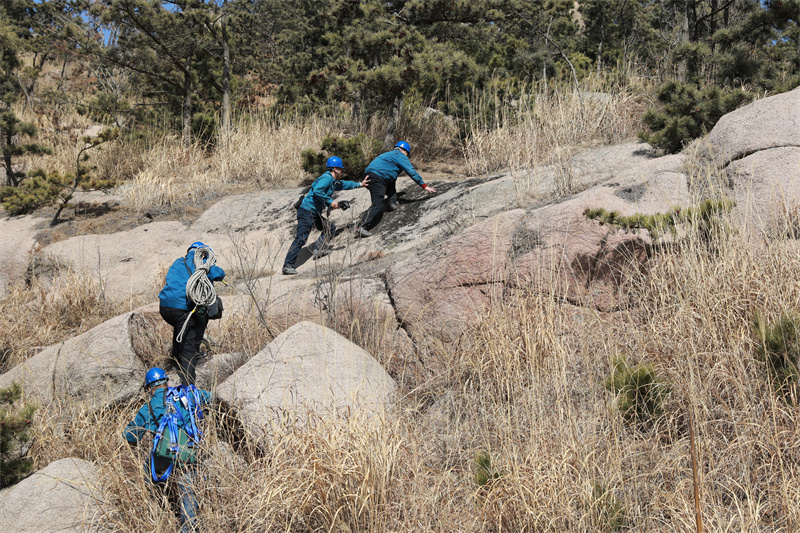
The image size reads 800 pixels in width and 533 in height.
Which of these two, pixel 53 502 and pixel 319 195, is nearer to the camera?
pixel 53 502

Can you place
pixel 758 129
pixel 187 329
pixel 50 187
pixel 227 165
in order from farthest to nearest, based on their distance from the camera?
1. pixel 227 165
2. pixel 50 187
3. pixel 187 329
4. pixel 758 129

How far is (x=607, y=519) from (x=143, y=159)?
37.2 feet

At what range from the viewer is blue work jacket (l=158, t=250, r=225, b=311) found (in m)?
6.11

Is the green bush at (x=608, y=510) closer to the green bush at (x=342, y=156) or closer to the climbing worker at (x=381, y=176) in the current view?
the climbing worker at (x=381, y=176)

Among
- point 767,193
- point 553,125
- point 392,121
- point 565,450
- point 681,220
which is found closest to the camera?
point 565,450

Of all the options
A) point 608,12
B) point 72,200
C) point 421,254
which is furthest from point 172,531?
point 608,12

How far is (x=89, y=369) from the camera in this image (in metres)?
5.96

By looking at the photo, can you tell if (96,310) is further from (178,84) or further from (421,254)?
(178,84)

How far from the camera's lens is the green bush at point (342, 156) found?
954 centimetres

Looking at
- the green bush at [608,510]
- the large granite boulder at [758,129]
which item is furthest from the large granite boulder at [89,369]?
the large granite boulder at [758,129]

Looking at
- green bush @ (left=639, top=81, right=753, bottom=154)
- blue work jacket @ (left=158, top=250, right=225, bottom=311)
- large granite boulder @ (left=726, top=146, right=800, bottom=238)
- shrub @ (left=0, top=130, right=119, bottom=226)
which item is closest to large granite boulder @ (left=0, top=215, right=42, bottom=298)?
shrub @ (left=0, top=130, right=119, bottom=226)

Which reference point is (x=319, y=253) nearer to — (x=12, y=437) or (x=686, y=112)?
(x=12, y=437)

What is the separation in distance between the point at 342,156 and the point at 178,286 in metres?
4.19

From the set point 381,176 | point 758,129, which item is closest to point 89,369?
point 381,176
